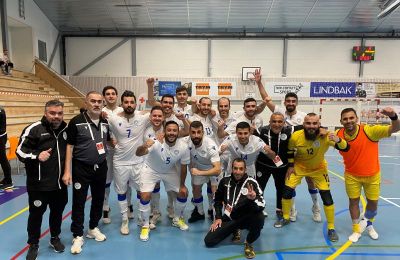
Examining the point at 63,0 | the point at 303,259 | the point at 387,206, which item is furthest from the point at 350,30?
the point at 303,259

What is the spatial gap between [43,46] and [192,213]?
49.0ft

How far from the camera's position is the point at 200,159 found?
14.4ft

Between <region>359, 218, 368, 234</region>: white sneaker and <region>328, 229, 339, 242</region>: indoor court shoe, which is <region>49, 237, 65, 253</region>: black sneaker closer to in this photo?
<region>328, 229, 339, 242</region>: indoor court shoe

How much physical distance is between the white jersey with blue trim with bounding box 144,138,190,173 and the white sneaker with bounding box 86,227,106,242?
116 cm

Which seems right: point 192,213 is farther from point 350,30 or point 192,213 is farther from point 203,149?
point 350,30

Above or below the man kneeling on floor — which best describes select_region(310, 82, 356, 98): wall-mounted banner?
above

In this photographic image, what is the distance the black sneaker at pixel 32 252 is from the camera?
3.39 meters

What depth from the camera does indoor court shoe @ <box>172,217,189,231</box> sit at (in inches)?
170

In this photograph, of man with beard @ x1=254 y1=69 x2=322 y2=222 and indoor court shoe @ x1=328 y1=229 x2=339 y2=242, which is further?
man with beard @ x1=254 y1=69 x2=322 y2=222

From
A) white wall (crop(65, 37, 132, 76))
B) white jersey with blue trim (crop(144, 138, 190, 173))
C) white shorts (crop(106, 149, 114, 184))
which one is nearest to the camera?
white jersey with blue trim (crop(144, 138, 190, 173))

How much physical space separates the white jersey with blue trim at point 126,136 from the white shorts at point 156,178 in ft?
0.74

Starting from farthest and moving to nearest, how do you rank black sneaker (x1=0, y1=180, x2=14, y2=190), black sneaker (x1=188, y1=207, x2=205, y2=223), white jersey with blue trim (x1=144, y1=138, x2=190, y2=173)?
1. black sneaker (x1=0, y1=180, x2=14, y2=190)
2. black sneaker (x1=188, y1=207, x2=205, y2=223)
3. white jersey with blue trim (x1=144, y1=138, x2=190, y2=173)

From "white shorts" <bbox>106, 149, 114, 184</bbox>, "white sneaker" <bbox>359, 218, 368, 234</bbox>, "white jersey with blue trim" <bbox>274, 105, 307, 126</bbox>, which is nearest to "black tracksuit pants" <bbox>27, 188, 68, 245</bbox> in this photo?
"white shorts" <bbox>106, 149, 114, 184</bbox>

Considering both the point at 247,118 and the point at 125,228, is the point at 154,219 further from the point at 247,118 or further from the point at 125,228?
the point at 247,118
